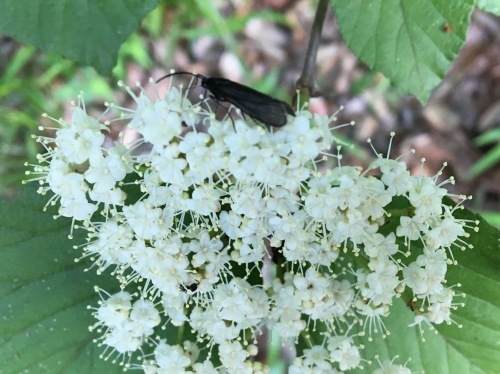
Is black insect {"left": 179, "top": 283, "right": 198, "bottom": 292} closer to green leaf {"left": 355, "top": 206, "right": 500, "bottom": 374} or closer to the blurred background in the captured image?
green leaf {"left": 355, "top": 206, "right": 500, "bottom": 374}

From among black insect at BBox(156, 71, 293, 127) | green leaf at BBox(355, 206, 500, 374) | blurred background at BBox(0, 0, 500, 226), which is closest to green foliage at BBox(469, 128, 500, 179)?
blurred background at BBox(0, 0, 500, 226)

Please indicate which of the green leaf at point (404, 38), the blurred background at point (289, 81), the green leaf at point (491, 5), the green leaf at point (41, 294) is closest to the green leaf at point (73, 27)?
the green leaf at point (41, 294)

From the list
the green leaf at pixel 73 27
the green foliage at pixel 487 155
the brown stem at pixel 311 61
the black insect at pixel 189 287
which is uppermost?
the green foliage at pixel 487 155

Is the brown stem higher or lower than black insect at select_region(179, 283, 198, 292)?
higher

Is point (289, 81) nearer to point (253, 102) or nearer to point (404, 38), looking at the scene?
point (404, 38)

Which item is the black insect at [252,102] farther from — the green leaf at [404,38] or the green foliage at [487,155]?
the green foliage at [487,155]

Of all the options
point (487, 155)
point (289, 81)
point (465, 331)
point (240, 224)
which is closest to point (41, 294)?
point (240, 224)
